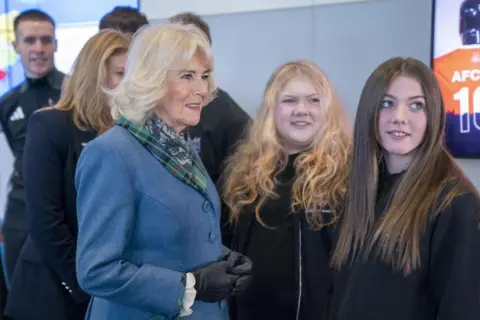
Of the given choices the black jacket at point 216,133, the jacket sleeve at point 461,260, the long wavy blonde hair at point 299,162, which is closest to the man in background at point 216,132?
the black jacket at point 216,133

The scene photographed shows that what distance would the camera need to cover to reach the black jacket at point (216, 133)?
2.56m

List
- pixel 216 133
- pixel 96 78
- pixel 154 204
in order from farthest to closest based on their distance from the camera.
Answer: pixel 216 133 → pixel 96 78 → pixel 154 204

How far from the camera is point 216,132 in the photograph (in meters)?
2.57

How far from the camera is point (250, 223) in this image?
1999mm

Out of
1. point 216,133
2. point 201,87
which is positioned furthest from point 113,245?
point 216,133

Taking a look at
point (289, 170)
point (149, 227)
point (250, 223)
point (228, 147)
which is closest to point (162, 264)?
point (149, 227)

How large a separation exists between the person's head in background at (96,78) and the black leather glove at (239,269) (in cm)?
73

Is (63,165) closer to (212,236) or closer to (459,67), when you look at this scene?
(212,236)

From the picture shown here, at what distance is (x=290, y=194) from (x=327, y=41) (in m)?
1.31

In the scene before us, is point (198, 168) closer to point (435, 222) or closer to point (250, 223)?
point (250, 223)

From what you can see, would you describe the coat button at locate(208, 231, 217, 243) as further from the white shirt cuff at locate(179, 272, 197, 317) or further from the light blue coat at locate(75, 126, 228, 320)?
the white shirt cuff at locate(179, 272, 197, 317)

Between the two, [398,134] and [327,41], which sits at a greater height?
[327,41]

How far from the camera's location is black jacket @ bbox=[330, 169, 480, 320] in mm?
1324

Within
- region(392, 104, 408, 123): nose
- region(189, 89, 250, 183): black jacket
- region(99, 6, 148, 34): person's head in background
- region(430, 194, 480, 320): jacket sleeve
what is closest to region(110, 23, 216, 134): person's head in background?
region(392, 104, 408, 123): nose
